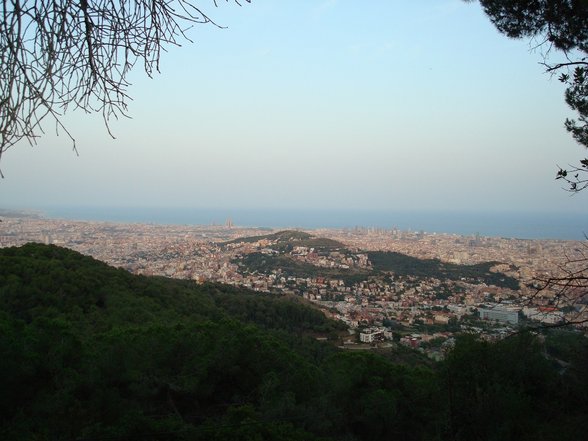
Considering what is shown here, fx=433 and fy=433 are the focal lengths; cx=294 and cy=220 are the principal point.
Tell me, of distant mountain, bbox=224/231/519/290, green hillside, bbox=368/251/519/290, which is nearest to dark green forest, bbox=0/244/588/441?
green hillside, bbox=368/251/519/290

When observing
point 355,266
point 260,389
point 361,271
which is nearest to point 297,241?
point 355,266

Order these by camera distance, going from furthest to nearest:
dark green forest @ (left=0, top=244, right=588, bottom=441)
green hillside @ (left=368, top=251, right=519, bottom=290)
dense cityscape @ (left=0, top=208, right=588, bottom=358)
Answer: green hillside @ (left=368, top=251, right=519, bottom=290)
dense cityscape @ (left=0, top=208, right=588, bottom=358)
dark green forest @ (left=0, top=244, right=588, bottom=441)

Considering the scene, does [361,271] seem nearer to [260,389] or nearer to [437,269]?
[437,269]

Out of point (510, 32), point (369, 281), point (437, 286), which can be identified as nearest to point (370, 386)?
point (510, 32)

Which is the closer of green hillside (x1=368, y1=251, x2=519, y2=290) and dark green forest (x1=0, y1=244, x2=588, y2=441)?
dark green forest (x1=0, y1=244, x2=588, y2=441)

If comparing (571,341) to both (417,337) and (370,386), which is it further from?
(417,337)

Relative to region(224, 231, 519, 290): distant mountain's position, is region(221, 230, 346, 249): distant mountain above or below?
above

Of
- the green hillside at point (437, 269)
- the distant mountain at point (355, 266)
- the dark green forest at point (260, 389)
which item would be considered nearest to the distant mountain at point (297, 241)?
the distant mountain at point (355, 266)

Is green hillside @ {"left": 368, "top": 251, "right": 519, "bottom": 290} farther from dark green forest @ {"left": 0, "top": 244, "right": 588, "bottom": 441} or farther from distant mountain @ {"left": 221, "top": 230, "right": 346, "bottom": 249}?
dark green forest @ {"left": 0, "top": 244, "right": 588, "bottom": 441}
